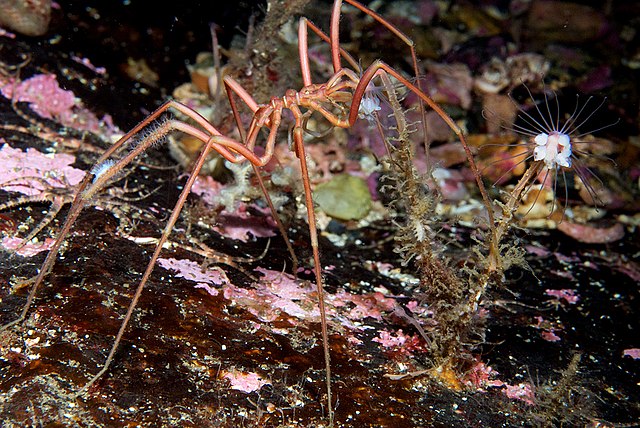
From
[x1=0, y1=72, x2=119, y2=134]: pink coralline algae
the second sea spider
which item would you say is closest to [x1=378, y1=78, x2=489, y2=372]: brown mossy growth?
the second sea spider

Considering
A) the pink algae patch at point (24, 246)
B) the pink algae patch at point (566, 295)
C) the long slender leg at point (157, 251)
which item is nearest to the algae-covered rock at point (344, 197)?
the pink algae patch at point (566, 295)

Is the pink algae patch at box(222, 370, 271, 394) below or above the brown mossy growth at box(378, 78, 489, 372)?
below

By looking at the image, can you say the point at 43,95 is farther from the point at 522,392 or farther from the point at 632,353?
the point at 632,353

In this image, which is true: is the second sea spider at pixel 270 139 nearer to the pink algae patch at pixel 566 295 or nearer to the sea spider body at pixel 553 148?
the sea spider body at pixel 553 148

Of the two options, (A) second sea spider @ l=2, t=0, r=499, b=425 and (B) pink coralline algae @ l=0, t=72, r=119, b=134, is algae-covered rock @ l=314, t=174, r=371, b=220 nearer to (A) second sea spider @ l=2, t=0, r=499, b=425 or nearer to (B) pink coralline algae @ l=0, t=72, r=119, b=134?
(A) second sea spider @ l=2, t=0, r=499, b=425

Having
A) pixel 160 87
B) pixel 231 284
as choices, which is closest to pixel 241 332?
pixel 231 284

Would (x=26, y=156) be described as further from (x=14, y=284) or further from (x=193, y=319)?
(x=193, y=319)

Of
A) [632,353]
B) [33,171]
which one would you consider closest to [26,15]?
[33,171]
